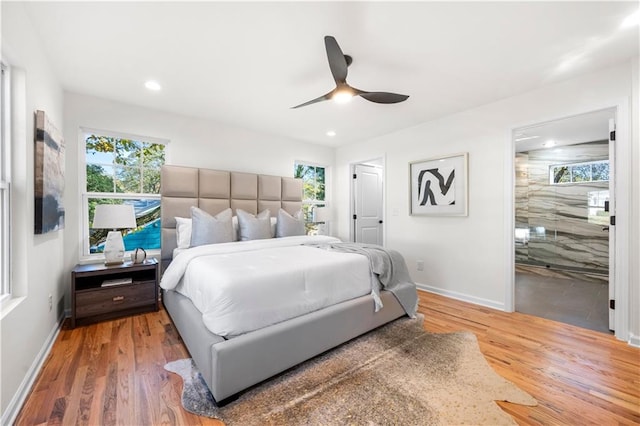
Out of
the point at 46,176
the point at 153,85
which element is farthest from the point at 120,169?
the point at 46,176

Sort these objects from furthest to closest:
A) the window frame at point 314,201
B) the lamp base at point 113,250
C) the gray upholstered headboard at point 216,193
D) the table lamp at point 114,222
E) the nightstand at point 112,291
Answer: the window frame at point 314,201 < the gray upholstered headboard at point 216,193 < the lamp base at point 113,250 < the table lamp at point 114,222 < the nightstand at point 112,291

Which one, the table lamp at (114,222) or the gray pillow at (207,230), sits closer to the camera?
the table lamp at (114,222)

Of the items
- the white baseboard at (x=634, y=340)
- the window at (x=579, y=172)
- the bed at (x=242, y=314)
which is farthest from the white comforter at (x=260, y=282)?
the window at (x=579, y=172)

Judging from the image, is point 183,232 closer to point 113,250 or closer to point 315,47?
point 113,250

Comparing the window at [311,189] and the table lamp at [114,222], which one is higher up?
the window at [311,189]

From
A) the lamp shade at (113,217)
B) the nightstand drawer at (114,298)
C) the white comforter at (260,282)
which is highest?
the lamp shade at (113,217)

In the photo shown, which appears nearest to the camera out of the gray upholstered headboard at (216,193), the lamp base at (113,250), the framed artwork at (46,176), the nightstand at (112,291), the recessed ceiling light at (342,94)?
the framed artwork at (46,176)

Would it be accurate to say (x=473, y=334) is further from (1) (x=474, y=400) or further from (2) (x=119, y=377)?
(2) (x=119, y=377)

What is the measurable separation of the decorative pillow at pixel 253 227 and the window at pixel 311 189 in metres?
1.47

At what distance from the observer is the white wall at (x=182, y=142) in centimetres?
287

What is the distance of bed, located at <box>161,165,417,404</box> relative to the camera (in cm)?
157

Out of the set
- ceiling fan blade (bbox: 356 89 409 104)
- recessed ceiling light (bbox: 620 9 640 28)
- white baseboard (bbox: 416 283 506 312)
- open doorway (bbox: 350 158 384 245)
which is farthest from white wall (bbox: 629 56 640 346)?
open doorway (bbox: 350 158 384 245)

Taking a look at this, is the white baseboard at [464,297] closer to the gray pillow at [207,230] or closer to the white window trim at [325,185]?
the white window trim at [325,185]

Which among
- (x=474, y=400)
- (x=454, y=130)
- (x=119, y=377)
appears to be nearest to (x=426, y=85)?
(x=454, y=130)
